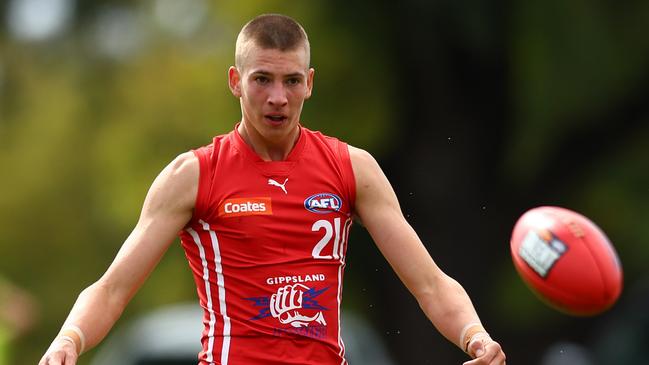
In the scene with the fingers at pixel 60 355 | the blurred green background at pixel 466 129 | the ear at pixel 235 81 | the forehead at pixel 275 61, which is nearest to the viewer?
the fingers at pixel 60 355

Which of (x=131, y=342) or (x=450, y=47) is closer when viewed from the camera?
(x=131, y=342)

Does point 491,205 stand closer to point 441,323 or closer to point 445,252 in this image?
point 445,252

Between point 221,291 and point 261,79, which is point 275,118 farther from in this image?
point 221,291

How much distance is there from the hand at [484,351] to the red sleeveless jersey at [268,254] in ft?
2.25

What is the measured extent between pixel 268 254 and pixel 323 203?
37cm

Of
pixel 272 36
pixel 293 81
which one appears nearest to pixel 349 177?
pixel 293 81

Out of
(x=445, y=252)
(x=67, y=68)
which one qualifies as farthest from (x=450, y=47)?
(x=67, y=68)

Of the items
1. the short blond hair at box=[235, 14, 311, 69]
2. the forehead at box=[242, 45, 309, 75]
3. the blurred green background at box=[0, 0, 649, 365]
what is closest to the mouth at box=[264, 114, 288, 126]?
the forehead at box=[242, 45, 309, 75]

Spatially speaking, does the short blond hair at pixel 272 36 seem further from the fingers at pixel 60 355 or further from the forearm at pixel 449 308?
the fingers at pixel 60 355

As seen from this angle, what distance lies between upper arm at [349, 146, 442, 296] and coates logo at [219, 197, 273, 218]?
48cm

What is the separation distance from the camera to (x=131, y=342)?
54.2 ft

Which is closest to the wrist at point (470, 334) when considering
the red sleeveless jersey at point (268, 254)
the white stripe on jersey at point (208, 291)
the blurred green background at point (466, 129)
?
the red sleeveless jersey at point (268, 254)

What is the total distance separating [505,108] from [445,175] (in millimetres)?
1342

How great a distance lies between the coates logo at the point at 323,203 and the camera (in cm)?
779
